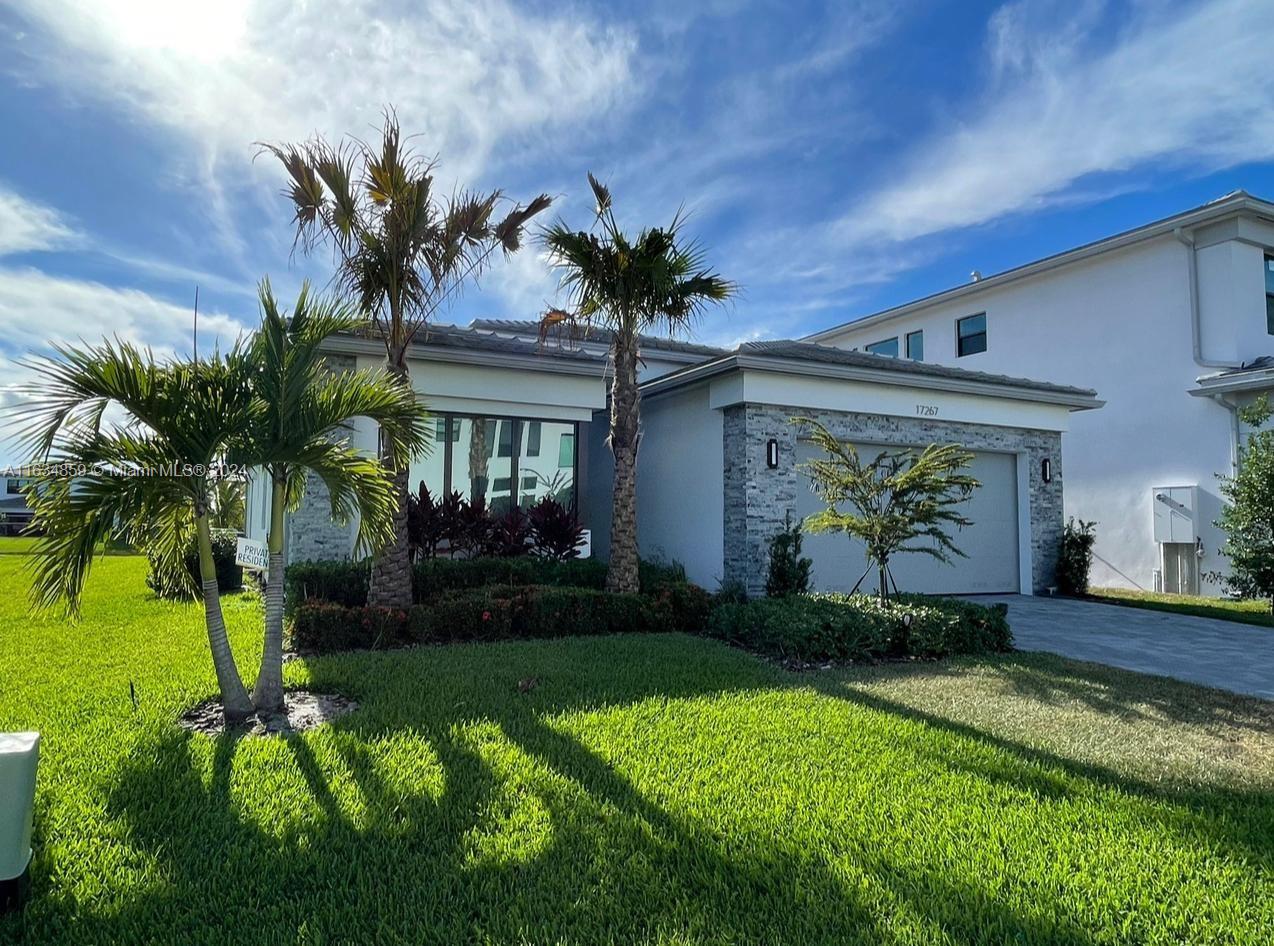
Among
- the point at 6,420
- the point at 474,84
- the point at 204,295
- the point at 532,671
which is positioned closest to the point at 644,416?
the point at 474,84

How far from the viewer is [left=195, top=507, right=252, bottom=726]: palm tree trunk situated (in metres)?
4.94

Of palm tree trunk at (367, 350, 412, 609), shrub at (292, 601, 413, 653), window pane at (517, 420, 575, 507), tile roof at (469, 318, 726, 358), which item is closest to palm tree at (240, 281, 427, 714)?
shrub at (292, 601, 413, 653)

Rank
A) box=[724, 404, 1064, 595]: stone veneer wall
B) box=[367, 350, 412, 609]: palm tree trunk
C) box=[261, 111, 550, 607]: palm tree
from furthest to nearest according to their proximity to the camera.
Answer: box=[724, 404, 1064, 595]: stone veneer wall
box=[367, 350, 412, 609]: palm tree trunk
box=[261, 111, 550, 607]: palm tree

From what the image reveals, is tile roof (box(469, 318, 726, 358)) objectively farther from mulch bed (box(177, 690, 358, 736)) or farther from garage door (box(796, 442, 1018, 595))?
mulch bed (box(177, 690, 358, 736))

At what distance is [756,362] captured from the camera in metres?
10.4

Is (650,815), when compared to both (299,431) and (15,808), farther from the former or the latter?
(299,431)

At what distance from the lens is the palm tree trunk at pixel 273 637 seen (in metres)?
5.17

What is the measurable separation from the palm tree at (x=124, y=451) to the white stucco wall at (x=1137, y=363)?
16.8 metres

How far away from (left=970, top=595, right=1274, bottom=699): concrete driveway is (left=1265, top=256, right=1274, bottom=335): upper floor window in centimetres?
767

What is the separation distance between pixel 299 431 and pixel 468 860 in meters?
3.29

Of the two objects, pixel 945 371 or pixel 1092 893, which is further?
pixel 945 371

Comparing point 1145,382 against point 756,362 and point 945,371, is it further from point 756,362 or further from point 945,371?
point 756,362

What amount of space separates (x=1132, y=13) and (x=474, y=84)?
879cm

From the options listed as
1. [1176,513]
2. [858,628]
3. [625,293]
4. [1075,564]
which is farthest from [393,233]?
[1176,513]
